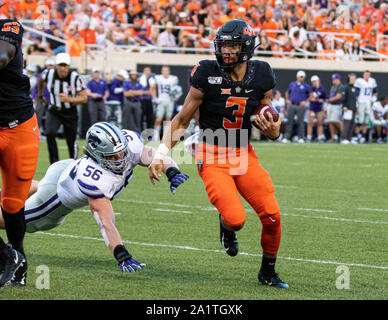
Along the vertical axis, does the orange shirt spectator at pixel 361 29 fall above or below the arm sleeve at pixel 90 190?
below

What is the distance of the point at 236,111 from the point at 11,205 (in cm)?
158

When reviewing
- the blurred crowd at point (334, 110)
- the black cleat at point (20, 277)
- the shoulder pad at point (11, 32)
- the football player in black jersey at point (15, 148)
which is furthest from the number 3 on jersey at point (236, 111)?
the blurred crowd at point (334, 110)

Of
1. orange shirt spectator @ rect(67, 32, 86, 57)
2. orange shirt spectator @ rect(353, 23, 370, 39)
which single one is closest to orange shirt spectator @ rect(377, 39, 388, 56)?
orange shirt spectator @ rect(353, 23, 370, 39)

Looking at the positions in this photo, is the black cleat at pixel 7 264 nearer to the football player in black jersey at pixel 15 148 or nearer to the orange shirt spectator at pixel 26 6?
the football player in black jersey at pixel 15 148

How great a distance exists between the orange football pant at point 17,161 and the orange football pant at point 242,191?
1.17 metres

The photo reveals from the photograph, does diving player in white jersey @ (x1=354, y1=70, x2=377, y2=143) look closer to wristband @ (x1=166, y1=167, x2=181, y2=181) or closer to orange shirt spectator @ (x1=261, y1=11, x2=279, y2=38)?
orange shirt spectator @ (x1=261, y1=11, x2=279, y2=38)

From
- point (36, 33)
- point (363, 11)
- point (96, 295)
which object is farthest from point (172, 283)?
point (363, 11)

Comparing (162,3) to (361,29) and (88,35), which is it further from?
(361,29)

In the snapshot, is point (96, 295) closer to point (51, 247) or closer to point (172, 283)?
point (172, 283)

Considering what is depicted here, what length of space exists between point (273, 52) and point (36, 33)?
6.19 metres

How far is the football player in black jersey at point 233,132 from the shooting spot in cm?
496

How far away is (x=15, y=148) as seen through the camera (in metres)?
4.61

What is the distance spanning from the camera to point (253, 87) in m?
5.09

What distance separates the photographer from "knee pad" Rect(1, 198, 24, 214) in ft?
15.4
